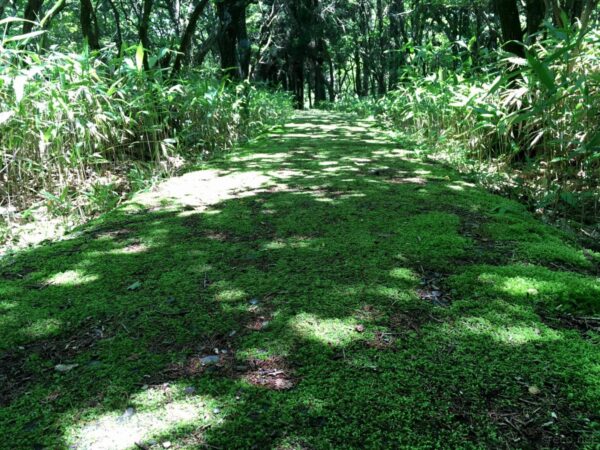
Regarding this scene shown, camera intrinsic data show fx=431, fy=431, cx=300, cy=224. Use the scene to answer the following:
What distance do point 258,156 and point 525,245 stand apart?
3640 millimetres

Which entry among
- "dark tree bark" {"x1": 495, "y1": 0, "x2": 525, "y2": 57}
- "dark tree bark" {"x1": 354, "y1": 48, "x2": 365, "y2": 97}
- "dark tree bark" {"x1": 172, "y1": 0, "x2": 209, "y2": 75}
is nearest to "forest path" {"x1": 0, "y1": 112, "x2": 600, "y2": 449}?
"dark tree bark" {"x1": 495, "y1": 0, "x2": 525, "y2": 57}

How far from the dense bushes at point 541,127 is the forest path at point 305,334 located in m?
0.53

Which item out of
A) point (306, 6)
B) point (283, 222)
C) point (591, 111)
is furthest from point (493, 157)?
point (306, 6)

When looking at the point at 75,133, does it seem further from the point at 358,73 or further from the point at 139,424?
the point at 358,73

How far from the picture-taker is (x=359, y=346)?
54.8 inches

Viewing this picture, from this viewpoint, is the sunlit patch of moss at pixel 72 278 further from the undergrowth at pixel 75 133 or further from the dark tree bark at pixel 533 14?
the dark tree bark at pixel 533 14

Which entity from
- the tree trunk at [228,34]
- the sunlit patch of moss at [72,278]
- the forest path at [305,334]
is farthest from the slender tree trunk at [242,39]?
the sunlit patch of moss at [72,278]

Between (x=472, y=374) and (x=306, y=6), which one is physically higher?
(x=306, y=6)

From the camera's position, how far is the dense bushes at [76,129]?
9.37 ft

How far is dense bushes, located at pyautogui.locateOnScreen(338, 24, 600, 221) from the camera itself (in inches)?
101

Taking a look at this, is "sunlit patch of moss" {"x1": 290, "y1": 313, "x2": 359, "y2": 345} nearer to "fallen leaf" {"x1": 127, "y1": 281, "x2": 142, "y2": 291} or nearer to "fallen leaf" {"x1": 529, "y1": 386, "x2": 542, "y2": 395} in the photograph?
"fallen leaf" {"x1": 529, "y1": 386, "x2": 542, "y2": 395}

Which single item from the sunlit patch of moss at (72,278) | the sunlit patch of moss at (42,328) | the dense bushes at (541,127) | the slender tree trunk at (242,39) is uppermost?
the slender tree trunk at (242,39)

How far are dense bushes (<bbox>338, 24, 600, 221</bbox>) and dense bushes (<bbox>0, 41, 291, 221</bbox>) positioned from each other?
9.08 ft

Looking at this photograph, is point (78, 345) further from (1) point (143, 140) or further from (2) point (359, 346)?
(1) point (143, 140)
